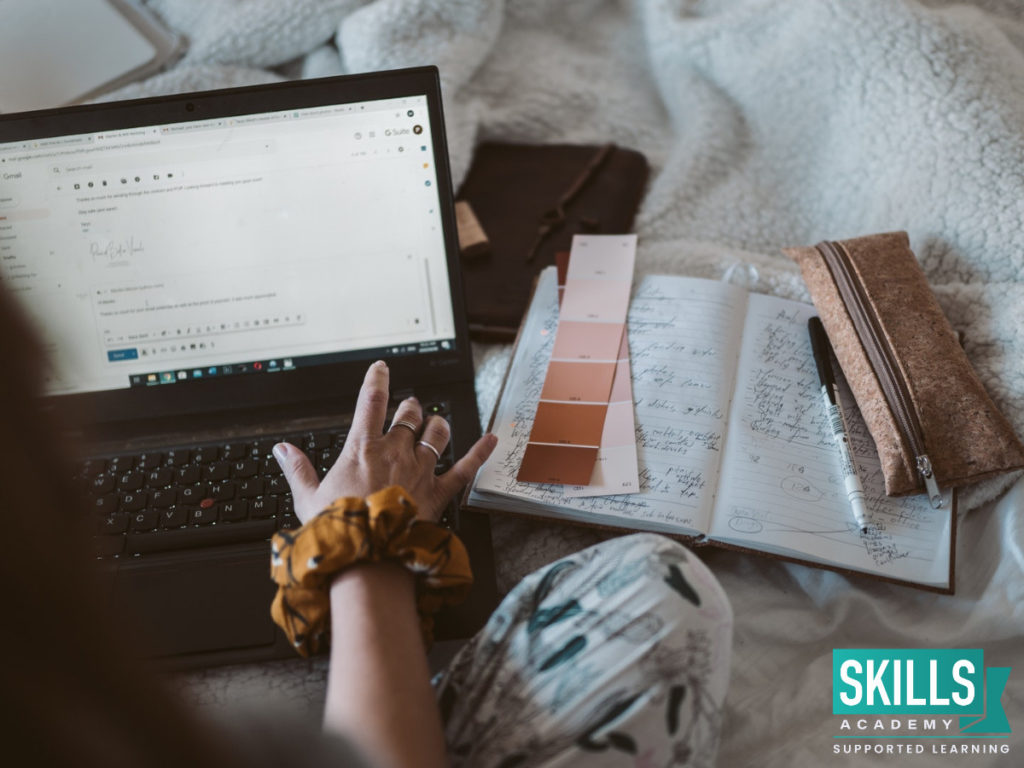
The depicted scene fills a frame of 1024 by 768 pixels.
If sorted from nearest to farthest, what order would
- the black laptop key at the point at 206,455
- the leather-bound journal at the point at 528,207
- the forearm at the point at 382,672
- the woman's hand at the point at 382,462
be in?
the forearm at the point at 382,672 → the woman's hand at the point at 382,462 → the black laptop key at the point at 206,455 → the leather-bound journal at the point at 528,207

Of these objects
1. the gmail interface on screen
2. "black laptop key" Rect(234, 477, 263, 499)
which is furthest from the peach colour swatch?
"black laptop key" Rect(234, 477, 263, 499)

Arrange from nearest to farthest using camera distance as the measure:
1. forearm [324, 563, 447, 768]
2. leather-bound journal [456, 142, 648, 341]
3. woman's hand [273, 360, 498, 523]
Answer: forearm [324, 563, 447, 768] → woman's hand [273, 360, 498, 523] → leather-bound journal [456, 142, 648, 341]

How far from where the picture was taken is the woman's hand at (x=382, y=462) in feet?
1.89

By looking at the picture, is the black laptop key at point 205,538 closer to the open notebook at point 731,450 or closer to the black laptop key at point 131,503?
the black laptop key at point 131,503

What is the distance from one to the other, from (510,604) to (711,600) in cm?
13

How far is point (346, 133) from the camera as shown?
2.15 feet

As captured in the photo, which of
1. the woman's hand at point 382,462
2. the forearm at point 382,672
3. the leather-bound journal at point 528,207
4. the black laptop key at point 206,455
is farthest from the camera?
the leather-bound journal at point 528,207

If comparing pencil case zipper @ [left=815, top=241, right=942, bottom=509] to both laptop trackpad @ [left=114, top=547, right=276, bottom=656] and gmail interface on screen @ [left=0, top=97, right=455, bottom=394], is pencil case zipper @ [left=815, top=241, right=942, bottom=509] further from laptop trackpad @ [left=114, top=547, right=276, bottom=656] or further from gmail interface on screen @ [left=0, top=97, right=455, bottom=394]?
laptop trackpad @ [left=114, top=547, right=276, bottom=656]

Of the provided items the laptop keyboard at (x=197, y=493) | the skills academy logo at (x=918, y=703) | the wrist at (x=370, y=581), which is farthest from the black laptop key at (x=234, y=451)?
the skills academy logo at (x=918, y=703)

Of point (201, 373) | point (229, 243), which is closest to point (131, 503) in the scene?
point (201, 373)

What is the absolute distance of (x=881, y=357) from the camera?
66cm

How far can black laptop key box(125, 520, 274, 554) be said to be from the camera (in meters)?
0.63

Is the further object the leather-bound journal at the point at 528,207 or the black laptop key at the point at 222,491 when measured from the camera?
the leather-bound journal at the point at 528,207

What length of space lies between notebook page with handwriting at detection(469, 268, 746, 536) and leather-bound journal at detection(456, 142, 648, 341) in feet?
0.24
